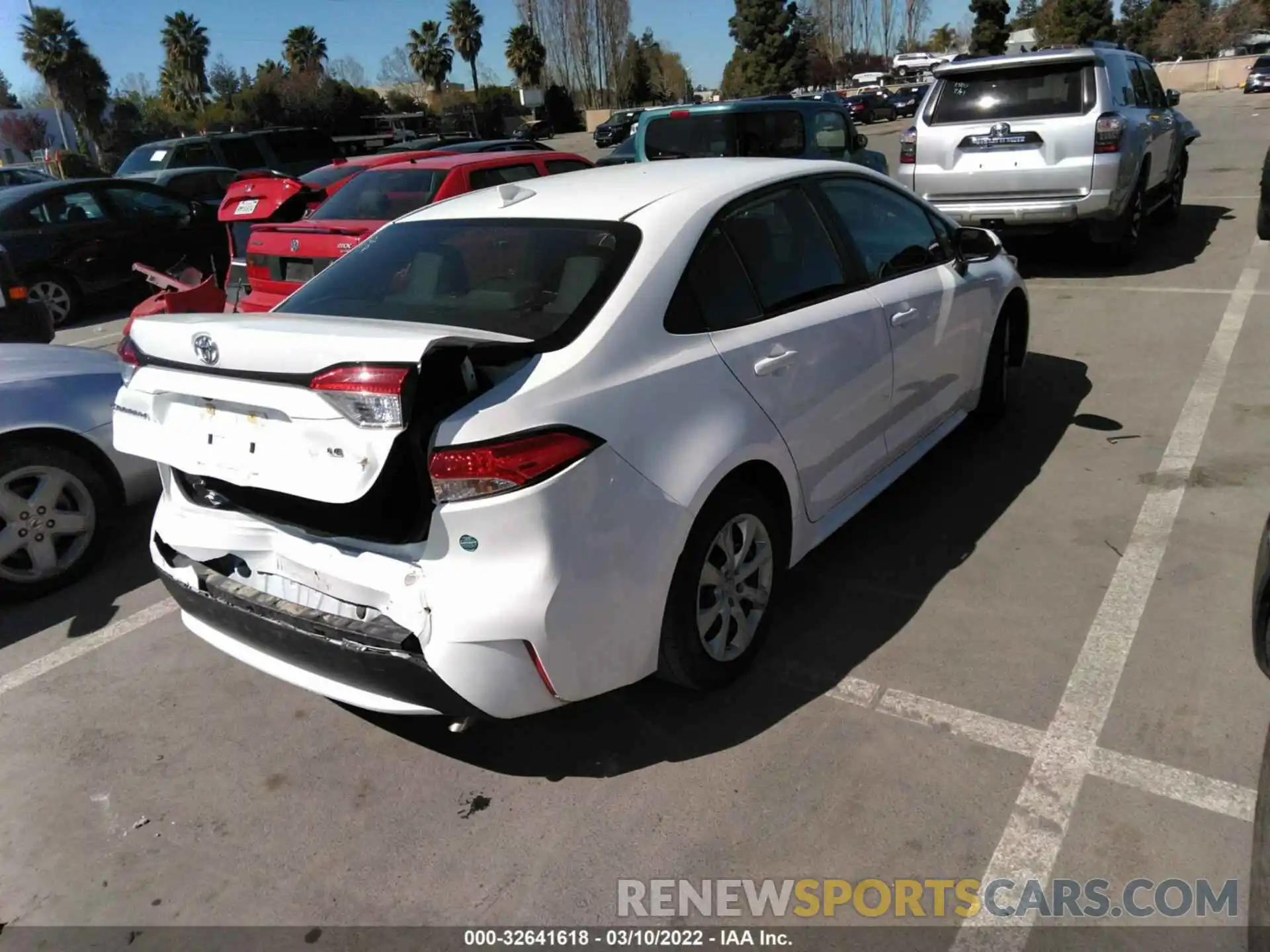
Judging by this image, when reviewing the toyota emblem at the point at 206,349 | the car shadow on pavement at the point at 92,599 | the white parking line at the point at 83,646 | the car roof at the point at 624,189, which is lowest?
the white parking line at the point at 83,646

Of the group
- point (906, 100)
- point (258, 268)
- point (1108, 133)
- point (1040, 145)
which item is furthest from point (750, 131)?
point (906, 100)

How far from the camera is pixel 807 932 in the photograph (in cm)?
237

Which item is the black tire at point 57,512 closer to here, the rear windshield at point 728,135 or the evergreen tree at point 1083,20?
the rear windshield at point 728,135

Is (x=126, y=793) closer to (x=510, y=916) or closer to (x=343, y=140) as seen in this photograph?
(x=510, y=916)

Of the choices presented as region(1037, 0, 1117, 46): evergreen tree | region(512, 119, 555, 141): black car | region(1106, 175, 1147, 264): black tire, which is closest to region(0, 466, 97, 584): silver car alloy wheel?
region(1106, 175, 1147, 264): black tire

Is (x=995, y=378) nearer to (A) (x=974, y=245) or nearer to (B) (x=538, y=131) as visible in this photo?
(A) (x=974, y=245)

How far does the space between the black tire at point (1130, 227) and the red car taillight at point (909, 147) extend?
1917mm

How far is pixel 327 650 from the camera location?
2.65 m

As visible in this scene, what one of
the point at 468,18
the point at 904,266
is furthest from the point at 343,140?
the point at 468,18

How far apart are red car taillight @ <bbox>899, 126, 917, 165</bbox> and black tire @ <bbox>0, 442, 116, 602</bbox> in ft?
24.5

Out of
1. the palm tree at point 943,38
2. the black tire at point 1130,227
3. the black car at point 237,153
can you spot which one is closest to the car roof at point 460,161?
the black tire at point 1130,227

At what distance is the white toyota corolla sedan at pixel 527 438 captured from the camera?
8.07 ft

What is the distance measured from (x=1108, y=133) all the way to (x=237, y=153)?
14.1m

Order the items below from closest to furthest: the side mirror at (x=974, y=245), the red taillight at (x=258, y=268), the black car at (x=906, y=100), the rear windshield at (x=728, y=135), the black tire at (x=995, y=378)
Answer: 1. the side mirror at (x=974, y=245)
2. the black tire at (x=995, y=378)
3. the red taillight at (x=258, y=268)
4. the rear windshield at (x=728, y=135)
5. the black car at (x=906, y=100)
